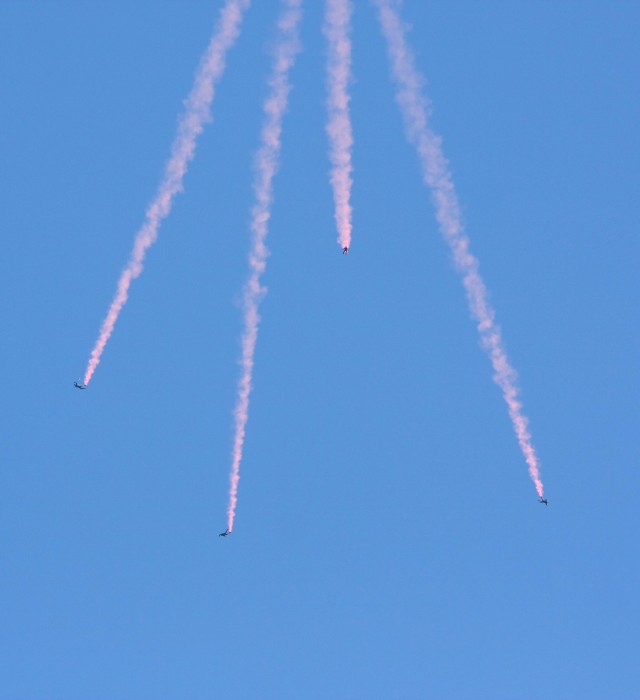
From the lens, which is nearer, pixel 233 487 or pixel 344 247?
pixel 344 247

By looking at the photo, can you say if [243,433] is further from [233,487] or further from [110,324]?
[110,324]

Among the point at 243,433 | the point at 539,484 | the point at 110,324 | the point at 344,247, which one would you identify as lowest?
the point at 539,484

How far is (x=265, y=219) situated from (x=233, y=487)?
11.0 metres

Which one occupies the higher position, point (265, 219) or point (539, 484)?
point (265, 219)

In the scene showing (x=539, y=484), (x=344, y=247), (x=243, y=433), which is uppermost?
(x=344, y=247)

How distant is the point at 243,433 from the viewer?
36.1 meters

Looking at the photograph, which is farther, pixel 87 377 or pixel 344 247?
pixel 87 377

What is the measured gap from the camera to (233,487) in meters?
36.2

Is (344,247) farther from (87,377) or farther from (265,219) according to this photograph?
(87,377)

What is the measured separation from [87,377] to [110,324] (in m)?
2.69

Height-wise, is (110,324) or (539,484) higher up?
(110,324)

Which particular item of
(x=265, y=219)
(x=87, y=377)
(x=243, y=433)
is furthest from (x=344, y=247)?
(x=87, y=377)

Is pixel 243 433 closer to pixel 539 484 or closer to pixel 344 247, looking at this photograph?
pixel 344 247

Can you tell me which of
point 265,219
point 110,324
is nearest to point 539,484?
point 265,219
